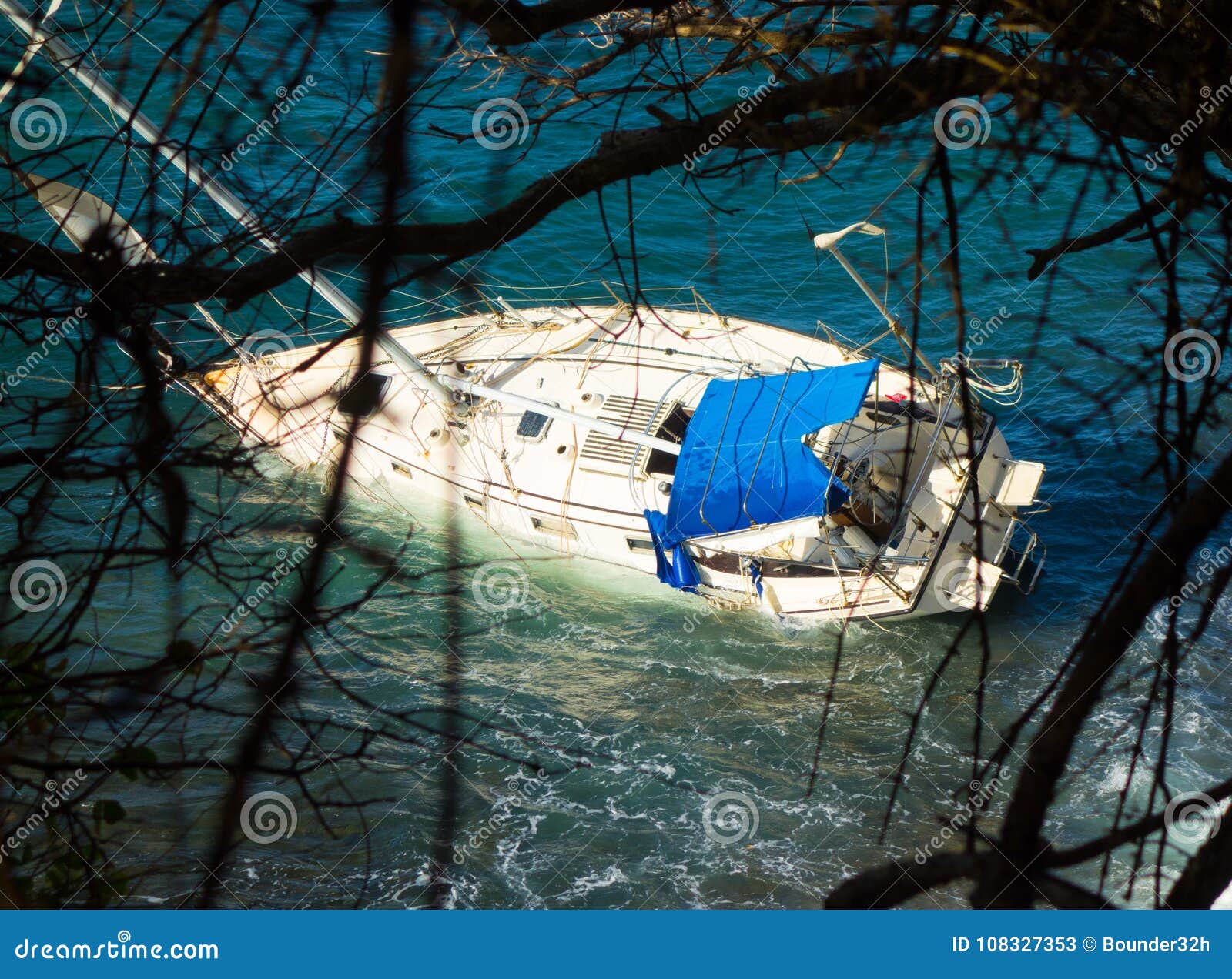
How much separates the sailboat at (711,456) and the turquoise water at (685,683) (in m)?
0.71

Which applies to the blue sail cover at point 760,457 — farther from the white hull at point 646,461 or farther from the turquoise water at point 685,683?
the turquoise water at point 685,683

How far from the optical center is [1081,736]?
11.5 metres

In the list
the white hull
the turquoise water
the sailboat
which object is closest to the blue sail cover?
the sailboat

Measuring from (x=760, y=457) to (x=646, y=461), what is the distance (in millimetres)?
1788

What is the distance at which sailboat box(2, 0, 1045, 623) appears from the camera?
12.4 metres

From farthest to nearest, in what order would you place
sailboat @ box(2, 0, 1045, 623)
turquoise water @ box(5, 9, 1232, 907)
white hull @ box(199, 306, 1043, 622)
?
1. white hull @ box(199, 306, 1043, 622)
2. sailboat @ box(2, 0, 1045, 623)
3. turquoise water @ box(5, 9, 1232, 907)

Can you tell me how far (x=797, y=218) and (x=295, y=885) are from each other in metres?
13.4

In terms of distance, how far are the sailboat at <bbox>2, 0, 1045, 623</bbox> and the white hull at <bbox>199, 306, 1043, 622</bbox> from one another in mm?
30

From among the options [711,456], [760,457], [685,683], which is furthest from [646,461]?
[685,683]

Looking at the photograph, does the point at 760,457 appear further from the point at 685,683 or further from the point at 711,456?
the point at 685,683

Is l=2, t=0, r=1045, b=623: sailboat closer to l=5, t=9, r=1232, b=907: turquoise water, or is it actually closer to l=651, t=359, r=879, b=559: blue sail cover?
l=651, t=359, r=879, b=559: blue sail cover

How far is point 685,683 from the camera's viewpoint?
13000mm

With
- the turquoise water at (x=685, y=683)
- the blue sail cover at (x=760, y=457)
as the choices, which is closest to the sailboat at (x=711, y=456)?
the blue sail cover at (x=760, y=457)

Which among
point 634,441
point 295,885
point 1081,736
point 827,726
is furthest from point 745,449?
point 295,885
